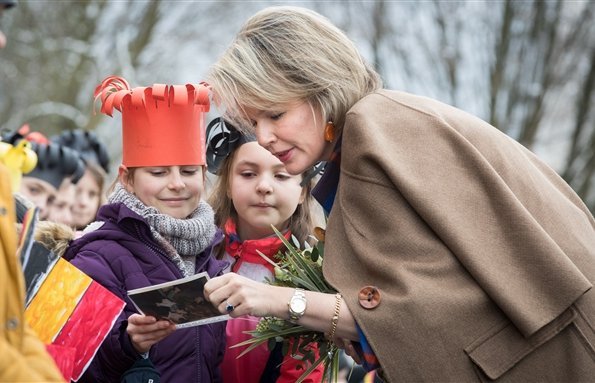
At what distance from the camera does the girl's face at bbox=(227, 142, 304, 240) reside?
520 cm

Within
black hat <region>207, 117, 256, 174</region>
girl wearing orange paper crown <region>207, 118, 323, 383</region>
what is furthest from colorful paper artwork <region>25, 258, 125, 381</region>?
black hat <region>207, 117, 256, 174</region>

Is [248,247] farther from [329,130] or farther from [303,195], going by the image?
[329,130]

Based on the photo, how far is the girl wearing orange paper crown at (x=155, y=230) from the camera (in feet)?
14.1

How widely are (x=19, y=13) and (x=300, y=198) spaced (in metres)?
19.9

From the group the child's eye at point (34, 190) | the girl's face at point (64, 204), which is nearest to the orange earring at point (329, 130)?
the girl's face at point (64, 204)

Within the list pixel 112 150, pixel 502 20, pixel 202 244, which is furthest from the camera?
pixel 112 150

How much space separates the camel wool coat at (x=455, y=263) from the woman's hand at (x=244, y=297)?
0.19 metres

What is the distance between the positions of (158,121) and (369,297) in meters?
1.53

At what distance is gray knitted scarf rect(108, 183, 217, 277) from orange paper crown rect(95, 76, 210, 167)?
199mm

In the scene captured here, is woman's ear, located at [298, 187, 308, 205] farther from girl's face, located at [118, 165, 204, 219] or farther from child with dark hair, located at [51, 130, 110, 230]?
child with dark hair, located at [51, 130, 110, 230]

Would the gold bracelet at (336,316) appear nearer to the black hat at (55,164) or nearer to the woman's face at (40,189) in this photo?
the woman's face at (40,189)

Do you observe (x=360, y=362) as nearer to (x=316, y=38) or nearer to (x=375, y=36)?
(x=316, y=38)

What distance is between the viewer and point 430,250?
141 inches

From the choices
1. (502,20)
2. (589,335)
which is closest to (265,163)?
(589,335)
